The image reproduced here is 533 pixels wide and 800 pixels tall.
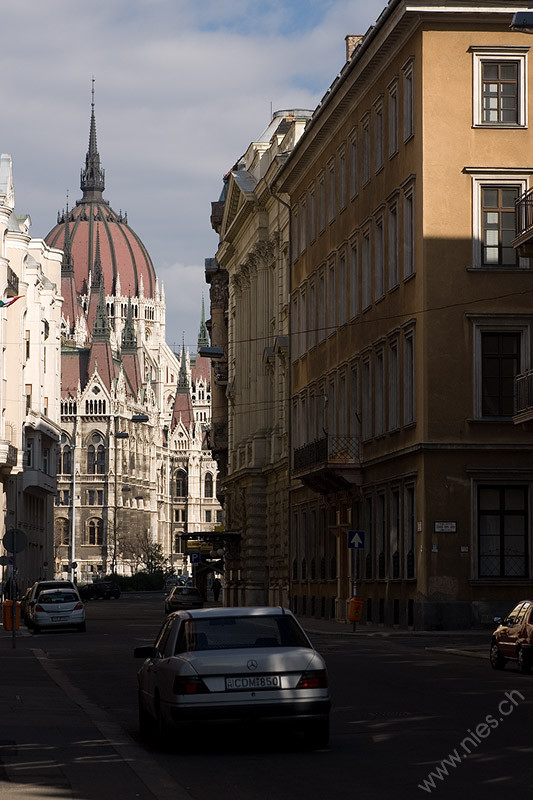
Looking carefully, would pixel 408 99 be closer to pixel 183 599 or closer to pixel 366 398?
pixel 366 398

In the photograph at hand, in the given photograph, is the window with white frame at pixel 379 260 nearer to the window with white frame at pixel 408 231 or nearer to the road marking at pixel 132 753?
the window with white frame at pixel 408 231

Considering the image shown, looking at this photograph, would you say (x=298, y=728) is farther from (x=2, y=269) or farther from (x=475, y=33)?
(x=2, y=269)

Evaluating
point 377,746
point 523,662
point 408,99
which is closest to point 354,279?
point 408,99

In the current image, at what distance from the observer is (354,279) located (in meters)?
49.2

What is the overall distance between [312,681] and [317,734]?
54 cm

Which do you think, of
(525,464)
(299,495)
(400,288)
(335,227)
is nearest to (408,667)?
(525,464)

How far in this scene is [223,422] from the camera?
85.8 m

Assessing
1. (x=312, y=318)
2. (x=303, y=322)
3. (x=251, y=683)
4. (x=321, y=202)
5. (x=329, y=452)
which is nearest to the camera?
(x=251, y=683)

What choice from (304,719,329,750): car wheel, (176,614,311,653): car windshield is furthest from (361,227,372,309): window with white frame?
(304,719,329,750): car wheel

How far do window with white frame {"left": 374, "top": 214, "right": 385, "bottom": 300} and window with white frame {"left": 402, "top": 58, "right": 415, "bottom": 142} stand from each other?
3.54 metres

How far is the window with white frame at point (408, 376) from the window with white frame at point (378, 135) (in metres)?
6.00

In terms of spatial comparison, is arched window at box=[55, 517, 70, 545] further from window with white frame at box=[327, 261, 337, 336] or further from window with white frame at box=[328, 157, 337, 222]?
window with white frame at box=[328, 157, 337, 222]

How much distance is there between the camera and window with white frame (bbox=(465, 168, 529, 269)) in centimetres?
4034

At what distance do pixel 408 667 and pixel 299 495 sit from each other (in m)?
32.5
